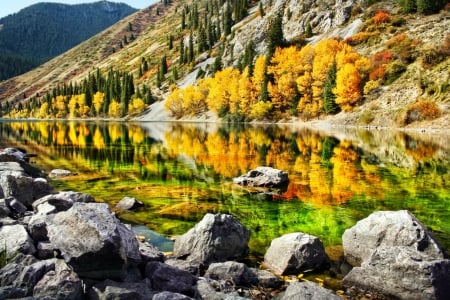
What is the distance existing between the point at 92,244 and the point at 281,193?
55.0 feet

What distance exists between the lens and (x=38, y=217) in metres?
14.3

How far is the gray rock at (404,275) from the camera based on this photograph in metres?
11.5

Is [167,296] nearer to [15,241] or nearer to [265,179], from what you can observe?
[15,241]

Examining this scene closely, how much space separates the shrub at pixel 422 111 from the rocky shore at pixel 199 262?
66.9 meters

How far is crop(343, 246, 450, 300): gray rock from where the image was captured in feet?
37.6

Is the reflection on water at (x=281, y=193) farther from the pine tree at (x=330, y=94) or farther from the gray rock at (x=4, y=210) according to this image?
the pine tree at (x=330, y=94)

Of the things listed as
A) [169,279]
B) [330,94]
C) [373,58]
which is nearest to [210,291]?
[169,279]

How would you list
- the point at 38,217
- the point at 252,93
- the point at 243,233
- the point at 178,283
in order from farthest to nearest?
the point at 252,93
the point at 243,233
the point at 38,217
the point at 178,283

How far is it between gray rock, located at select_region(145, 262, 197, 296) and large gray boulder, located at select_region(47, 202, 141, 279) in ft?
2.39

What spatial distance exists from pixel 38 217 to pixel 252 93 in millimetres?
120412

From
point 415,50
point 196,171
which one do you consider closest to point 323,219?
point 196,171

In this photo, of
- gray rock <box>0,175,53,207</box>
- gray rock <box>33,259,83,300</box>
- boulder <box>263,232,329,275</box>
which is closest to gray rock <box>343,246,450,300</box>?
boulder <box>263,232,329,275</box>

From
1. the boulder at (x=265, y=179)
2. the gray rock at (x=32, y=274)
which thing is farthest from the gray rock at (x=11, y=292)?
the boulder at (x=265, y=179)

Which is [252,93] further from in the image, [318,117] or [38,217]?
[38,217]
